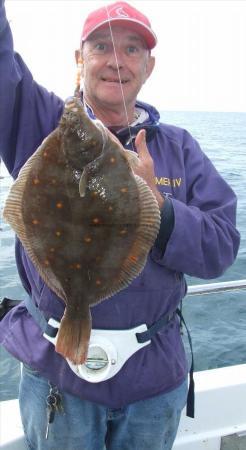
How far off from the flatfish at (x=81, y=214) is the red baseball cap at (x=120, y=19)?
0.78 m

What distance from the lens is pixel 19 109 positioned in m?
2.32

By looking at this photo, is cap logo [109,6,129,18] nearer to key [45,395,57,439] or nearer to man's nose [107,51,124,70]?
man's nose [107,51,124,70]

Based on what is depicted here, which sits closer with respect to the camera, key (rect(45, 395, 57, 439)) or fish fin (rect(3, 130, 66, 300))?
fish fin (rect(3, 130, 66, 300))

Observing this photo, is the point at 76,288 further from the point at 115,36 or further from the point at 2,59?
the point at 115,36

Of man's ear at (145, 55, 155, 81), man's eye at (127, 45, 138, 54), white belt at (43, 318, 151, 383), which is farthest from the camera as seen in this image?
man's ear at (145, 55, 155, 81)

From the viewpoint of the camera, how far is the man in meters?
2.30

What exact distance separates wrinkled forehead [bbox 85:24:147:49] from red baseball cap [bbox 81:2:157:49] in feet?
0.06

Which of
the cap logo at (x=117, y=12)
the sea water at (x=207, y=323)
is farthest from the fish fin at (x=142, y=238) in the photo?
the sea water at (x=207, y=323)

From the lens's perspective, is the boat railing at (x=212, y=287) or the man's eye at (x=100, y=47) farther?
the boat railing at (x=212, y=287)

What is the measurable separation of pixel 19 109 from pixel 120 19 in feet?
2.28

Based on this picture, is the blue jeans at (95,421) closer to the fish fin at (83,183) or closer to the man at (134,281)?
the man at (134,281)

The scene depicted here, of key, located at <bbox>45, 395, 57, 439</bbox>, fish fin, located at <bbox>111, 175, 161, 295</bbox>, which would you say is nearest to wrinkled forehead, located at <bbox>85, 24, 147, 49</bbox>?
fish fin, located at <bbox>111, 175, 161, 295</bbox>

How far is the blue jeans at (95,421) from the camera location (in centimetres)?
240

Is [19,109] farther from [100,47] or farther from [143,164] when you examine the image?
[143,164]
